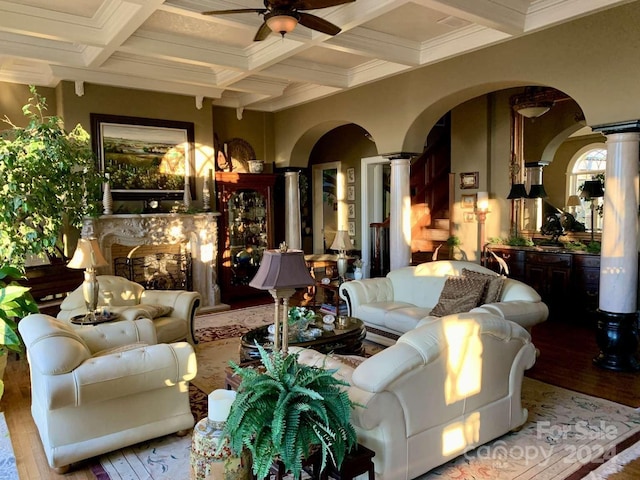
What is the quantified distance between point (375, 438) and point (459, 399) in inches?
25.0

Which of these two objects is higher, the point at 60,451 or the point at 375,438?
the point at 375,438

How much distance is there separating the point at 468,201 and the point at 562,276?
1.92 m

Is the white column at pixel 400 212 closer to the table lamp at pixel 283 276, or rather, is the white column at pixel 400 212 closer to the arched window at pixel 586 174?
the arched window at pixel 586 174

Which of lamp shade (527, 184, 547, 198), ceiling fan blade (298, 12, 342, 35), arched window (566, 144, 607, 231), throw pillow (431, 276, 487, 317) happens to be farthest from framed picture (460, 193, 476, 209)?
ceiling fan blade (298, 12, 342, 35)

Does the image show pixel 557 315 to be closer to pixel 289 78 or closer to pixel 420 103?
pixel 420 103

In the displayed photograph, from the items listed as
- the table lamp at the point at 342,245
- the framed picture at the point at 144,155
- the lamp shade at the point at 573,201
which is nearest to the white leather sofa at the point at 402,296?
the table lamp at the point at 342,245

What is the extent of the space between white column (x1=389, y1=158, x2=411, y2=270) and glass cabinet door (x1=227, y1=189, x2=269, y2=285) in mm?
2685

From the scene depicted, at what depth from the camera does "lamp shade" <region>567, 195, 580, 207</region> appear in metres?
6.81

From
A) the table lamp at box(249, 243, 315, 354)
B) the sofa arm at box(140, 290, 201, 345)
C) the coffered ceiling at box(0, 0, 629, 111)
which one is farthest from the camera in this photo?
the sofa arm at box(140, 290, 201, 345)

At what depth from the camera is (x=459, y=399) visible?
274cm

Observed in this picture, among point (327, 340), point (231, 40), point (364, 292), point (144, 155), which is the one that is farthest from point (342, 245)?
point (144, 155)

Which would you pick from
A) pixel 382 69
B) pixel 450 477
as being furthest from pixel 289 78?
pixel 450 477

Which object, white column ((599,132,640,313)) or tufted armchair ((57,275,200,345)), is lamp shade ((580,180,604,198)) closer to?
white column ((599,132,640,313))

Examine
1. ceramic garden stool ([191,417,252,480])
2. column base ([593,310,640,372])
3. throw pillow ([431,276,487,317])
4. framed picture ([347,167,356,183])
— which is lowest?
column base ([593,310,640,372])
